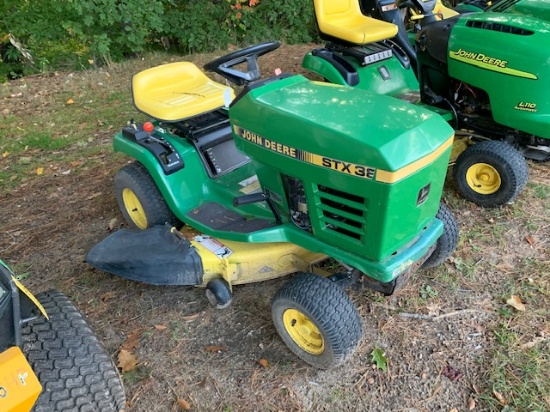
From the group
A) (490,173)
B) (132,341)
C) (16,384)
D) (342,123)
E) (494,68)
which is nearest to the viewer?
(16,384)

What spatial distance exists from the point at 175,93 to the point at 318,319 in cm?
154

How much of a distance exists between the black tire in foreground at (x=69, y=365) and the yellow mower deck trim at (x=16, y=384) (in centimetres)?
20

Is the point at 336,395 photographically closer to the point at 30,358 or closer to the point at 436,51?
the point at 30,358

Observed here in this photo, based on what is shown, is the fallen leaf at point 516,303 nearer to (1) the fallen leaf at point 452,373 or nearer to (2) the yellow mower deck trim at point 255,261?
(1) the fallen leaf at point 452,373

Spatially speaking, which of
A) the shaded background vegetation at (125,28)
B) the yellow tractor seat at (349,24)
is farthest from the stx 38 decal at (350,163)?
the shaded background vegetation at (125,28)

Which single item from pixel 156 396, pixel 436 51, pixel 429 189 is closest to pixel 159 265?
pixel 156 396

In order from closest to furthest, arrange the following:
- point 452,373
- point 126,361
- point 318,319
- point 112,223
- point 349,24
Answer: point 318,319, point 452,373, point 126,361, point 112,223, point 349,24

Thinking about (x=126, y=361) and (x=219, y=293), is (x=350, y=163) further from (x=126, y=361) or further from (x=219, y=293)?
(x=126, y=361)

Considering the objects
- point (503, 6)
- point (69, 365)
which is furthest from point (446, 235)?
point (503, 6)

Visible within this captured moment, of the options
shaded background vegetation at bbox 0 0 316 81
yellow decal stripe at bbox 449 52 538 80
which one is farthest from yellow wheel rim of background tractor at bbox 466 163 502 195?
shaded background vegetation at bbox 0 0 316 81

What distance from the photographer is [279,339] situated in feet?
7.31

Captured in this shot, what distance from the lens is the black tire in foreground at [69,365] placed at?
1566 mm

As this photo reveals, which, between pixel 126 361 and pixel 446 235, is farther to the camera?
pixel 446 235

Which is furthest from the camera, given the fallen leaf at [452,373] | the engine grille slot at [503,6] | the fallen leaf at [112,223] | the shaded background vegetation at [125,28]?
the shaded background vegetation at [125,28]
